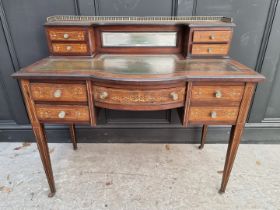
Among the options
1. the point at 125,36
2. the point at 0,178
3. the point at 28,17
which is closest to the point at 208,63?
the point at 125,36

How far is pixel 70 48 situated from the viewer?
1.46 metres

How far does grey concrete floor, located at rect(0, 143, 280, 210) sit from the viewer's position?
1.50m

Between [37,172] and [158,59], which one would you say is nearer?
[158,59]

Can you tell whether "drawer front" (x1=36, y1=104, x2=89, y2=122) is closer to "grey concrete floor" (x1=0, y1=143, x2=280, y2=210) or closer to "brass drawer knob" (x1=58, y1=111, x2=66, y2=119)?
"brass drawer knob" (x1=58, y1=111, x2=66, y2=119)

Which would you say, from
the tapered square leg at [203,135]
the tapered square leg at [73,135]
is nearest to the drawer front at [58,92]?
the tapered square leg at [73,135]

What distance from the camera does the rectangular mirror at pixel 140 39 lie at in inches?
59.9

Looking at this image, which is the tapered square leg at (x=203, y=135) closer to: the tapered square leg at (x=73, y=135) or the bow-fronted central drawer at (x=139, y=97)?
the bow-fronted central drawer at (x=139, y=97)

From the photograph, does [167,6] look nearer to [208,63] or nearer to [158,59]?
[158,59]

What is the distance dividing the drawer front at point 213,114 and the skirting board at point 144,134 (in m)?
0.89

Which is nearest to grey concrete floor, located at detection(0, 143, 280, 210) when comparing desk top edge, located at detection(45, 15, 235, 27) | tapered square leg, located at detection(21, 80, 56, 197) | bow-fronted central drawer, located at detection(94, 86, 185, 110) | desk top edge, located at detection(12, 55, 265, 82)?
tapered square leg, located at detection(21, 80, 56, 197)

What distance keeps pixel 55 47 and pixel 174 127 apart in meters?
1.43

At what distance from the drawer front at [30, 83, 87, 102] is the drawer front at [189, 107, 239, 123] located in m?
0.73

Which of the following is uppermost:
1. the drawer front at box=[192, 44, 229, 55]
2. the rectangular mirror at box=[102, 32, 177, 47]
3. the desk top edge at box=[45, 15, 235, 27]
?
the desk top edge at box=[45, 15, 235, 27]

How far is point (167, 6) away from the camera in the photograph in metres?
1.70
